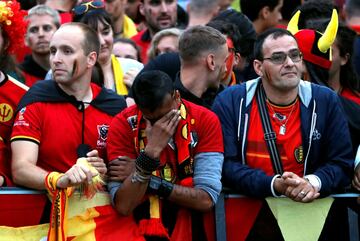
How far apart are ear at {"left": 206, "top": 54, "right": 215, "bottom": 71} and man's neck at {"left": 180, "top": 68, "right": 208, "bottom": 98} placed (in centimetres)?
11

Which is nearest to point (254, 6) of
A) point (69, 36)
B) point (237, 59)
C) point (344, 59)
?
point (237, 59)

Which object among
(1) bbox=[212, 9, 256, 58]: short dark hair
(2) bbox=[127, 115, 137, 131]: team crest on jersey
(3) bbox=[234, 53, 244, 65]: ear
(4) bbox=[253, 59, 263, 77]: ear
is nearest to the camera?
(2) bbox=[127, 115, 137, 131]: team crest on jersey

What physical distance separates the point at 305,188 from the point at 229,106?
833 mm

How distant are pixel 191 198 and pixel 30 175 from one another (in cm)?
112

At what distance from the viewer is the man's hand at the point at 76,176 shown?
6.74m

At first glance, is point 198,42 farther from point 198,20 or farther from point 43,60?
point 198,20

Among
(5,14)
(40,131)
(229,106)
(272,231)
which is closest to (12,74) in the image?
(5,14)

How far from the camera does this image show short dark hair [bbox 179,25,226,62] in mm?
7883

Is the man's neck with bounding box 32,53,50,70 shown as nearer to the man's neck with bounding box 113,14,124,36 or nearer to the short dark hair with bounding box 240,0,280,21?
the man's neck with bounding box 113,14,124,36

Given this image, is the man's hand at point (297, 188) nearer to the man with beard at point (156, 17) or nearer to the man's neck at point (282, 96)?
the man's neck at point (282, 96)

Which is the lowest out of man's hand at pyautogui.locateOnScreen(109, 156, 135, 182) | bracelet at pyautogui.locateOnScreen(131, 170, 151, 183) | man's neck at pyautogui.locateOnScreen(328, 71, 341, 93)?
bracelet at pyautogui.locateOnScreen(131, 170, 151, 183)

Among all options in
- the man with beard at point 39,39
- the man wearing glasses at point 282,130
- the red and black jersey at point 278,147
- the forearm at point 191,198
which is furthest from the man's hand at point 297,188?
the man with beard at point 39,39

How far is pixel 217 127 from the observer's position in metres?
7.13

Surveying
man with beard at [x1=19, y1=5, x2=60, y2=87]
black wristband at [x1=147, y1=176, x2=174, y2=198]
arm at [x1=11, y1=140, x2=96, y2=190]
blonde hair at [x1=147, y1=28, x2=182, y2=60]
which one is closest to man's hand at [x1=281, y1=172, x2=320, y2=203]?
black wristband at [x1=147, y1=176, x2=174, y2=198]
